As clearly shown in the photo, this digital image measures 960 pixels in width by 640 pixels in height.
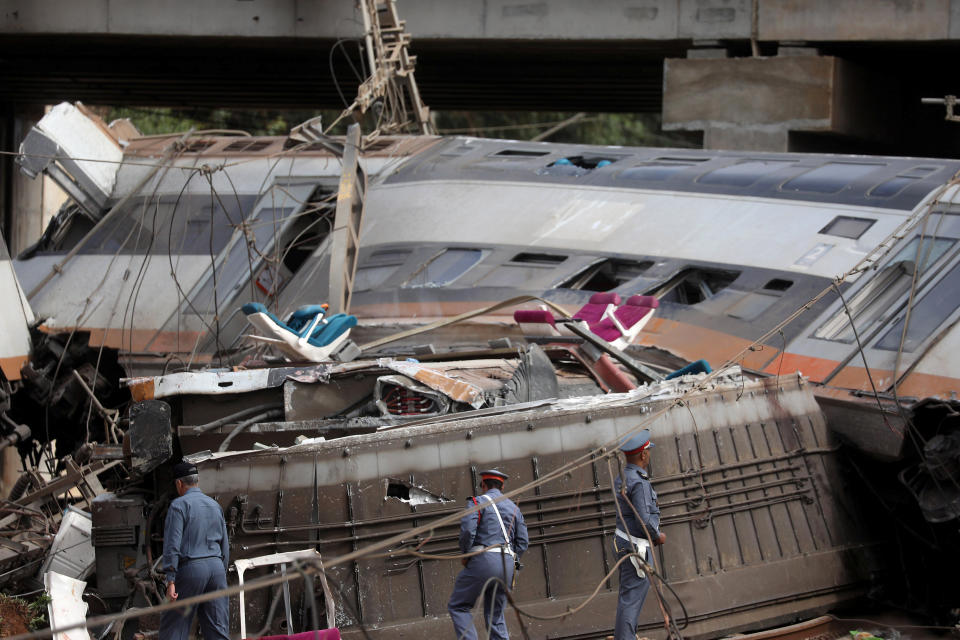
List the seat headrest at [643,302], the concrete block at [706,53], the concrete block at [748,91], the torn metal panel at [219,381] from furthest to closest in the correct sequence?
the concrete block at [706,53] → the concrete block at [748,91] → the seat headrest at [643,302] → the torn metal panel at [219,381]

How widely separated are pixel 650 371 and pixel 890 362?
2.73m

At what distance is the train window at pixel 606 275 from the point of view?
18.0 m

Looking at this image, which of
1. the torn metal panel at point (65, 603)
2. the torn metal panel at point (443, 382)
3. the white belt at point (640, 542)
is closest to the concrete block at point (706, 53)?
the torn metal panel at point (443, 382)

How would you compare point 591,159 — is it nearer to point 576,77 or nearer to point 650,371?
point 650,371

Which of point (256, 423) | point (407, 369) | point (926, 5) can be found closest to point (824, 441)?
point (407, 369)

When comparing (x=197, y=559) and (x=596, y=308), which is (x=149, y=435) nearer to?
(x=197, y=559)

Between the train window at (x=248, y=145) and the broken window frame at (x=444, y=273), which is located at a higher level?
the train window at (x=248, y=145)

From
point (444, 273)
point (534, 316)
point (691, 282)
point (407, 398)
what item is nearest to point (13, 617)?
point (407, 398)

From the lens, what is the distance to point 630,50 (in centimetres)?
3017

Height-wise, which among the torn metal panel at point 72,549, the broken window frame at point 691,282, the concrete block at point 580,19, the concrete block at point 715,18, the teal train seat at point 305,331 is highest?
the concrete block at point 580,19

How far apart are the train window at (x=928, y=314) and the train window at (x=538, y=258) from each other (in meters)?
4.92

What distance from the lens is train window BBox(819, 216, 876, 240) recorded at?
1705 centimetres

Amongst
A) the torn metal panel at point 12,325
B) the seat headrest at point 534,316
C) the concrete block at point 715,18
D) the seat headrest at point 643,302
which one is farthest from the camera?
the concrete block at point 715,18

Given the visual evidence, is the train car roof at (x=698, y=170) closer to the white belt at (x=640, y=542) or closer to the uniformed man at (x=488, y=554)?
the white belt at (x=640, y=542)
